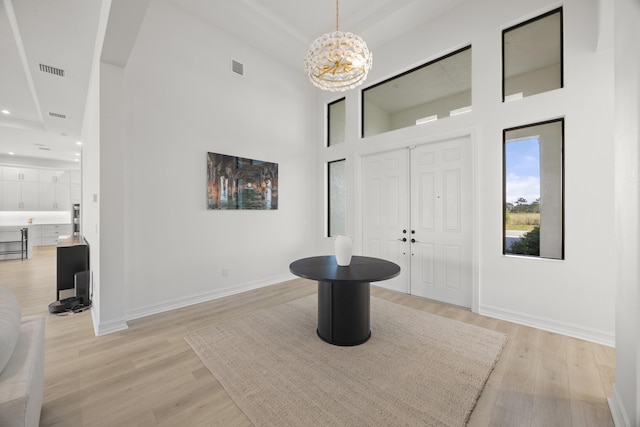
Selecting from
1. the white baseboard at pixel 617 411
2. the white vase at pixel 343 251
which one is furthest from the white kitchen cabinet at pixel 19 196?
the white baseboard at pixel 617 411

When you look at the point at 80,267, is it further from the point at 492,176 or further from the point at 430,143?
the point at 492,176

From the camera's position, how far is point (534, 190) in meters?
3.04

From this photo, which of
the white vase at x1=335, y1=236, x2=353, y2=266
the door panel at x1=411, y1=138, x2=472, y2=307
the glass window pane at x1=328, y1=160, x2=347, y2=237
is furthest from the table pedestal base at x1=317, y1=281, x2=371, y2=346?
the glass window pane at x1=328, y1=160, x2=347, y2=237

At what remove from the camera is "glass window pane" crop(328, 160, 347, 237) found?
5.18 metres

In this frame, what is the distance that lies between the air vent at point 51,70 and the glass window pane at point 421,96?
478 cm

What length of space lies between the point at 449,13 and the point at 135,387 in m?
5.46

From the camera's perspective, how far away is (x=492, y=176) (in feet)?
10.6

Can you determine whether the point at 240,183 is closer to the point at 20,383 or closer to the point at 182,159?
the point at 182,159

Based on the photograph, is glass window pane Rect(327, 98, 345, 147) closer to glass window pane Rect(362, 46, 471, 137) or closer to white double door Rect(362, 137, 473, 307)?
glass window pane Rect(362, 46, 471, 137)

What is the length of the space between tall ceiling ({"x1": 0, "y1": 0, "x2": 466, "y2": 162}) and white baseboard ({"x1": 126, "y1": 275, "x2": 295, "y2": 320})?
2971 millimetres

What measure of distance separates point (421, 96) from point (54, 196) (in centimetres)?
1239

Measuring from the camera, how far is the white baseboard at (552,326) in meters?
2.57

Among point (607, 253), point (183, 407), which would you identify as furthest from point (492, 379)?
point (183, 407)

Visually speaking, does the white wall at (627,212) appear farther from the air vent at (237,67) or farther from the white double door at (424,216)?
the air vent at (237,67)
